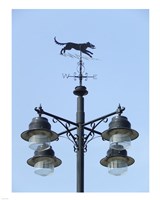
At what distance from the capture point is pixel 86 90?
28.6ft

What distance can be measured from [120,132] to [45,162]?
113 cm

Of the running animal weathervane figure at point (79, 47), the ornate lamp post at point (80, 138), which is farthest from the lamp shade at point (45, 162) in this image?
the running animal weathervane figure at point (79, 47)

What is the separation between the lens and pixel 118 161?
28.1 feet

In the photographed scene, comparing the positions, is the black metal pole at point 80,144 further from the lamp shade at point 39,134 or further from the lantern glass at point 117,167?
the lantern glass at point 117,167

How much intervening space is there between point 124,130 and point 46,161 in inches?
46.2

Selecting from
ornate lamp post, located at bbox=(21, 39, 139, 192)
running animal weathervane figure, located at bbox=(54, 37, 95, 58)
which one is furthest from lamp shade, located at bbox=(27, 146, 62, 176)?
running animal weathervane figure, located at bbox=(54, 37, 95, 58)

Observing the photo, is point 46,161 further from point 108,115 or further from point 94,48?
point 94,48

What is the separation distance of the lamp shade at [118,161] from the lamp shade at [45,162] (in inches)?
26.7

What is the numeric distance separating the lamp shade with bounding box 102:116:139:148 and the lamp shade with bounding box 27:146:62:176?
76 cm

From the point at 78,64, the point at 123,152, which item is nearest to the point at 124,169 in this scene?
the point at 123,152

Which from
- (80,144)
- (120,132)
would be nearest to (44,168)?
(80,144)

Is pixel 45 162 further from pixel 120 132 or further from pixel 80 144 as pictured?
pixel 120 132

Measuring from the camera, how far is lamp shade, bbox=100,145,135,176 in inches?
334

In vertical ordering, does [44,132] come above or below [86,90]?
below
